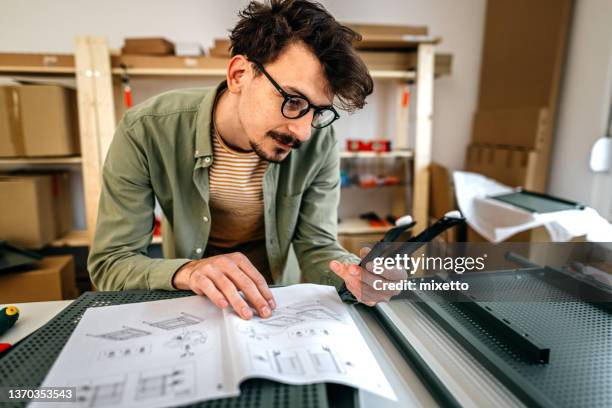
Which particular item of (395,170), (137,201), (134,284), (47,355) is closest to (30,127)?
(137,201)

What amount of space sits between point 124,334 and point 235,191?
57 centimetres

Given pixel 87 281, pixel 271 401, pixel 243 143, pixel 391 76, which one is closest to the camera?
pixel 271 401

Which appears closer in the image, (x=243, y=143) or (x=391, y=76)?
(x=243, y=143)

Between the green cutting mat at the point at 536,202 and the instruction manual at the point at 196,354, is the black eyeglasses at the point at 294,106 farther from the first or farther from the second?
the green cutting mat at the point at 536,202

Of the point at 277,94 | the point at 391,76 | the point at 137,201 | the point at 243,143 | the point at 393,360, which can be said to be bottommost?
the point at 393,360

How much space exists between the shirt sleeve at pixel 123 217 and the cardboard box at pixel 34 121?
3.94 feet

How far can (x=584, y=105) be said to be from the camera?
1.88 meters

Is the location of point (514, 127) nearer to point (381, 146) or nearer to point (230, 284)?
point (381, 146)

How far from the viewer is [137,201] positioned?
0.91m

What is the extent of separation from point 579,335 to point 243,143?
2.66ft

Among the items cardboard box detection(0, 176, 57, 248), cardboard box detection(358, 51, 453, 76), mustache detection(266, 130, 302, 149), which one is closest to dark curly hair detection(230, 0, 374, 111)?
mustache detection(266, 130, 302, 149)

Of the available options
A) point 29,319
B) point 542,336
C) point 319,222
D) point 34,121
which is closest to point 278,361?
point 542,336

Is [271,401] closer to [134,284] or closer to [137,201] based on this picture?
[134,284]

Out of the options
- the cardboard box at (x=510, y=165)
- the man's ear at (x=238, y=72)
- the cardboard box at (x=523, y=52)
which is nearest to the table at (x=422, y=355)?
the man's ear at (x=238, y=72)
